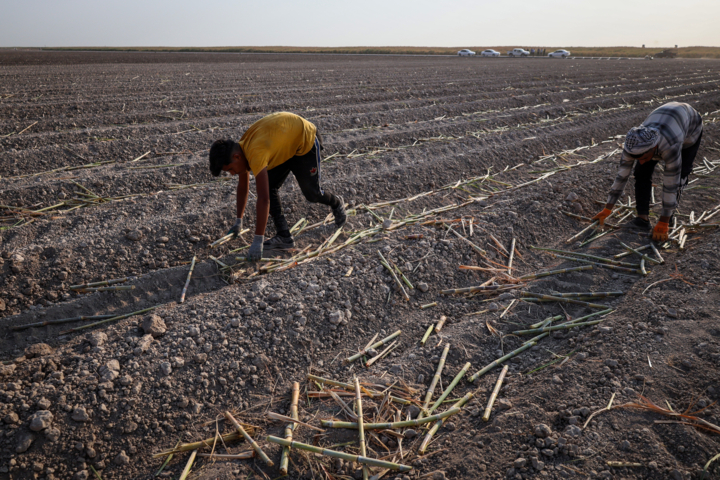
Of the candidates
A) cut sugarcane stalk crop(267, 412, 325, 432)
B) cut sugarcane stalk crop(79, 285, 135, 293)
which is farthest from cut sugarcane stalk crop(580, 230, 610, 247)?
cut sugarcane stalk crop(79, 285, 135, 293)

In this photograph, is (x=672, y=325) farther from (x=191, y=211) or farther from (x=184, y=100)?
(x=184, y=100)

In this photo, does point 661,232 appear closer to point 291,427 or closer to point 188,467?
point 291,427

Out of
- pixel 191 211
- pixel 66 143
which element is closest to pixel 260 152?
pixel 191 211

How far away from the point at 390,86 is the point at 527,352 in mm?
11765

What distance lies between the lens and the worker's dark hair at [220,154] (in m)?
3.10

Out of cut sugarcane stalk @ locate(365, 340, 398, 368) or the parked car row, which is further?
the parked car row

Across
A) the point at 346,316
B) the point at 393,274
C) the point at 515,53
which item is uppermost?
the point at 515,53

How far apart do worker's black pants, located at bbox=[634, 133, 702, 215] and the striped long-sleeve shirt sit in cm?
15

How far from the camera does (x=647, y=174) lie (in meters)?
4.37

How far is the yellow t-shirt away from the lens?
3275mm

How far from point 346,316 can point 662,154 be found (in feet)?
10.6

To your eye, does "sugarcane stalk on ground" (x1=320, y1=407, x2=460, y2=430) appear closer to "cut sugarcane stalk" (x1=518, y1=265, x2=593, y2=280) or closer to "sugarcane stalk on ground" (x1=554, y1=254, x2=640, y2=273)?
"cut sugarcane stalk" (x1=518, y1=265, x2=593, y2=280)

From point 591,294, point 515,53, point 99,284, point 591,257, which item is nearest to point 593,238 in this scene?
point 591,257

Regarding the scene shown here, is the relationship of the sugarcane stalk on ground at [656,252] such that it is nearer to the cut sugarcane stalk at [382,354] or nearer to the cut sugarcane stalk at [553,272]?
the cut sugarcane stalk at [553,272]
